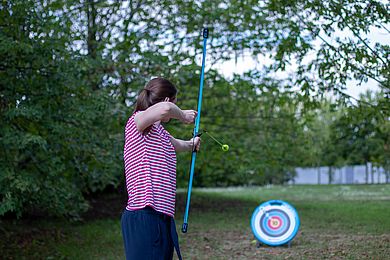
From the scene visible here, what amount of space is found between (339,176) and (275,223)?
2305cm

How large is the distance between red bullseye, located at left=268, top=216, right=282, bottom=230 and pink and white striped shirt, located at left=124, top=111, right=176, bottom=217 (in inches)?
190

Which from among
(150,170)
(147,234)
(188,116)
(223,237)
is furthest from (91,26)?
(147,234)

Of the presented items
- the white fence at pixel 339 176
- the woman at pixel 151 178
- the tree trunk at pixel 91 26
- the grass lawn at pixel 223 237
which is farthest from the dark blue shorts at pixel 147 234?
the white fence at pixel 339 176

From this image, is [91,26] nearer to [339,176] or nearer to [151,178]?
[151,178]

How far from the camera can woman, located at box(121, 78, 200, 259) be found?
2887 millimetres

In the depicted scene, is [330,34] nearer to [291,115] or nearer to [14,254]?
[14,254]

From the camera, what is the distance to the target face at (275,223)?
7309 mm

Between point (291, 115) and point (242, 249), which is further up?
point (291, 115)

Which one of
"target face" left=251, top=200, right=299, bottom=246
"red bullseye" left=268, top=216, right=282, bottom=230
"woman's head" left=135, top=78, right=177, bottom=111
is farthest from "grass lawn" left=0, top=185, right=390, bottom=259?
"woman's head" left=135, top=78, right=177, bottom=111

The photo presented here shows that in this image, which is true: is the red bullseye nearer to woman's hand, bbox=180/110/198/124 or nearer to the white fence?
woman's hand, bbox=180/110/198/124

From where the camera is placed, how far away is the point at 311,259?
20.4ft

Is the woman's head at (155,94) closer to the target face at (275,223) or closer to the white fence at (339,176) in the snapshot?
the target face at (275,223)

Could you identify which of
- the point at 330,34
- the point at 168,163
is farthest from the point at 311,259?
the point at 168,163

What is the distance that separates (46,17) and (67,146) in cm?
163
